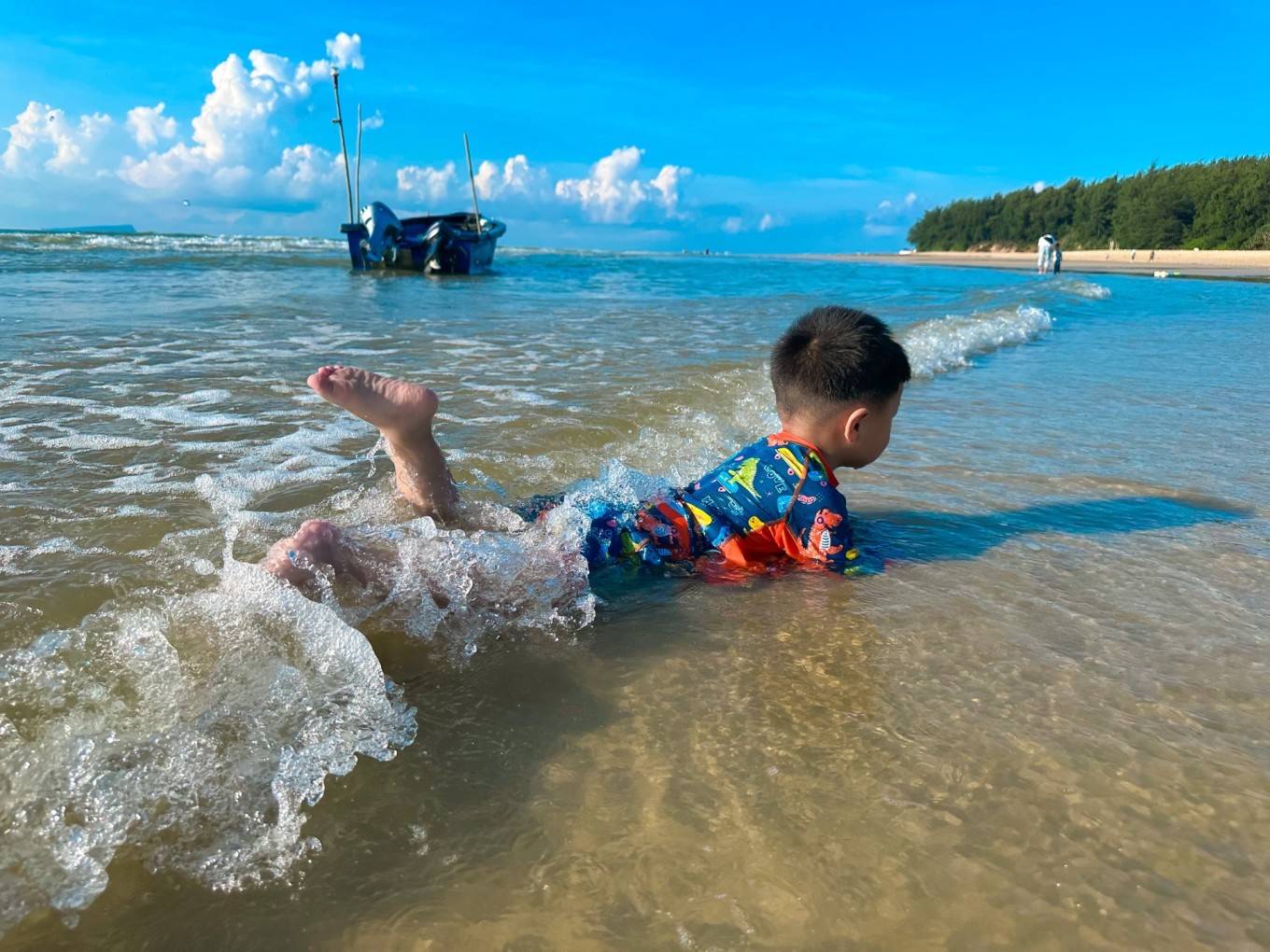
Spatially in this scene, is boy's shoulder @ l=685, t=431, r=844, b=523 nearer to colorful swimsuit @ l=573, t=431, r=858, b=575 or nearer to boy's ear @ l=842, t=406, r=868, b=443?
colorful swimsuit @ l=573, t=431, r=858, b=575

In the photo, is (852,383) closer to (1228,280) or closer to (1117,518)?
(1117,518)

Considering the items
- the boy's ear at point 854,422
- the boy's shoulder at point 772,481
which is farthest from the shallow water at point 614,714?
the boy's ear at point 854,422

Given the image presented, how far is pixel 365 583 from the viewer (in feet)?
7.97

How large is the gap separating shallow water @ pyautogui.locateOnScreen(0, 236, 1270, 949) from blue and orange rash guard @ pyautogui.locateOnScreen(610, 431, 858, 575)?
17 centimetres

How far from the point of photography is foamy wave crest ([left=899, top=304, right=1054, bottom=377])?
327 inches

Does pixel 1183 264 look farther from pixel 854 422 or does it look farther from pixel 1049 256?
pixel 854 422

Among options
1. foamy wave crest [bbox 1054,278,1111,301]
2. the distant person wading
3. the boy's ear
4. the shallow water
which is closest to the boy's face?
the boy's ear

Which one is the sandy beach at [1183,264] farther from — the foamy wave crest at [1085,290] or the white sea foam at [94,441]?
the white sea foam at [94,441]

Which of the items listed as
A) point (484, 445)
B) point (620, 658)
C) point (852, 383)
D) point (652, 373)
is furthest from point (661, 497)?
point (652, 373)

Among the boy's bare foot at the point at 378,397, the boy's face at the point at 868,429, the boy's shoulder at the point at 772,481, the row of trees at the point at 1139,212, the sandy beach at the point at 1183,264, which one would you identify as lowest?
the sandy beach at the point at 1183,264

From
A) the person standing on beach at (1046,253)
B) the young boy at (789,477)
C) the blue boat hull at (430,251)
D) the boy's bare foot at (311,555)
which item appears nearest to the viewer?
the boy's bare foot at (311,555)

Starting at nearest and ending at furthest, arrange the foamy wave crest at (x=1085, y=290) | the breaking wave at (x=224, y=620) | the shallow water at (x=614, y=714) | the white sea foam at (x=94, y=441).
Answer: the shallow water at (x=614, y=714)
the breaking wave at (x=224, y=620)
the white sea foam at (x=94, y=441)
the foamy wave crest at (x=1085, y=290)

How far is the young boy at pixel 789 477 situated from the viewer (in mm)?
2938

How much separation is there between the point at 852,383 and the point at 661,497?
850 millimetres
